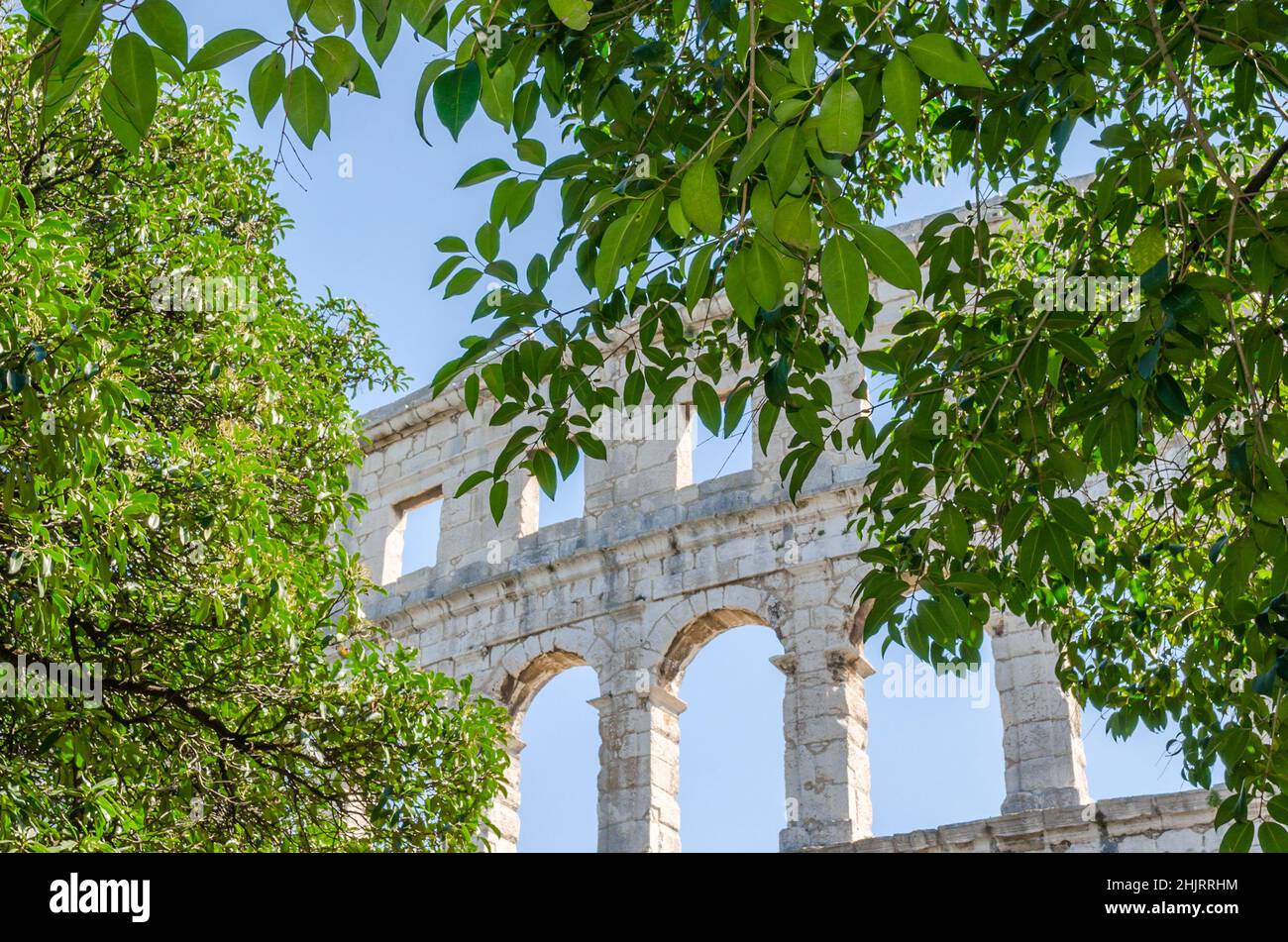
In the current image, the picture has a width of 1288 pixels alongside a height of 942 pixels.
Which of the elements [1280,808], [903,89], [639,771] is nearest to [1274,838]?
[1280,808]

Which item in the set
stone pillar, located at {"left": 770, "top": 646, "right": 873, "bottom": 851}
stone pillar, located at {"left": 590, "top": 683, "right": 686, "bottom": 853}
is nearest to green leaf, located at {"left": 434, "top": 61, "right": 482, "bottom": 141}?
stone pillar, located at {"left": 770, "top": 646, "right": 873, "bottom": 851}

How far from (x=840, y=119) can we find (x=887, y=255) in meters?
0.24

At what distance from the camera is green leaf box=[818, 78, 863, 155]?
2129 mm

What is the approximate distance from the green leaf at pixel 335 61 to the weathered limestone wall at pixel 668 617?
9.98 m

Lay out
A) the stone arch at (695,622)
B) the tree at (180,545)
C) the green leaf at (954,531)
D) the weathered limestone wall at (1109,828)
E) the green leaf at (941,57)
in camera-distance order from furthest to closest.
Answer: the stone arch at (695,622) < the weathered limestone wall at (1109,828) < the tree at (180,545) < the green leaf at (954,531) < the green leaf at (941,57)

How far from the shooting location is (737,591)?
13930mm

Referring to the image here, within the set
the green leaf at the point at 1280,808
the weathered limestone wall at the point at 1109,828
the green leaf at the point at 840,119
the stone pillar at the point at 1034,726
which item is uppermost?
the green leaf at the point at 840,119

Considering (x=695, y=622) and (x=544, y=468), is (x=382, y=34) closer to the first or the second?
(x=544, y=468)

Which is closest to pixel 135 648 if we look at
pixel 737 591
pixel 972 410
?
pixel 972 410

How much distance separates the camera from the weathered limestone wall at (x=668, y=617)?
12188 mm

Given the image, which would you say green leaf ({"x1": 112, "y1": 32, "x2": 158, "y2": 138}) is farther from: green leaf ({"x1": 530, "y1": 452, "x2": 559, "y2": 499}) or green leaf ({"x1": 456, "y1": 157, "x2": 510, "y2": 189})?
green leaf ({"x1": 530, "y1": 452, "x2": 559, "y2": 499})

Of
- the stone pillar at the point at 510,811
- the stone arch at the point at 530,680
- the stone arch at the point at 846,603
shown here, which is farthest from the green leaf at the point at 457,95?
the stone arch at the point at 530,680

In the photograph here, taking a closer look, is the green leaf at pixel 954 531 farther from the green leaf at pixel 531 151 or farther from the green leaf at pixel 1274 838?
the green leaf at pixel 531 151
